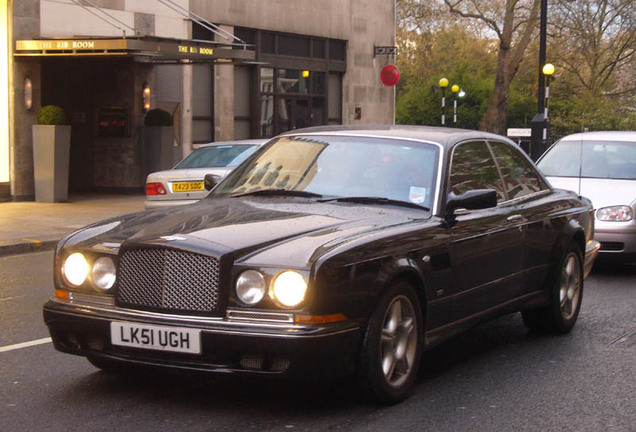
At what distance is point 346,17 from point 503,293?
2541cm

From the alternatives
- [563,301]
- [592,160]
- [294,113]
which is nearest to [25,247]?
[592,160]

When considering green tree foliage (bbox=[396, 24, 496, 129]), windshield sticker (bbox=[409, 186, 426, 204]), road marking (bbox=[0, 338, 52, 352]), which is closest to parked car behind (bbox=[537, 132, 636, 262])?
windshield sticker (bbox=[409, 186, 426, 204])

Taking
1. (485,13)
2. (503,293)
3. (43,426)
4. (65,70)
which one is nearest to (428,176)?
(503,293)

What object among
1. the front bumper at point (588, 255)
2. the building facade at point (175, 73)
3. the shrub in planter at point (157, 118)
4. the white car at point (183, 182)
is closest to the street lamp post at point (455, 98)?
the building facade at point (175, 73)

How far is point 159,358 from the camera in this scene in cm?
505

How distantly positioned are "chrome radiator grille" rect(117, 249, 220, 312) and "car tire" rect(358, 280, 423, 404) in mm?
855

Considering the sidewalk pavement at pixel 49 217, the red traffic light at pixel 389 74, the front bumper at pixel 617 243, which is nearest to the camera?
the front bumper at pixel 617 243

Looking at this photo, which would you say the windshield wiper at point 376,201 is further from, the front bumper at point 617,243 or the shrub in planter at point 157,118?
the shrub in planter at point 157,118

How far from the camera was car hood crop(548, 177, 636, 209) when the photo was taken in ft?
36.8

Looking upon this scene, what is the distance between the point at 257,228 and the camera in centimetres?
536

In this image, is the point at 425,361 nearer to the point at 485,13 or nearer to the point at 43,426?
the point at 43,426

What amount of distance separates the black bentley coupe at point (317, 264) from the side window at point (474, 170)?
1cm

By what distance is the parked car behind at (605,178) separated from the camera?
10969 millimetres

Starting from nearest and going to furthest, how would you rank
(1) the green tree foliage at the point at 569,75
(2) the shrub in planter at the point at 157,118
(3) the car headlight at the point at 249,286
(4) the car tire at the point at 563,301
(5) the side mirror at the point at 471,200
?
1. (3) the car headlight at the point at 249,286
2. (5) the side mirror at the point at 471,200
3. (4) the car tire at the point at 563,301
4. (2) the shrub in planter at the point at 157,118
5. (1) the green tree foliage at the point at 569,75
